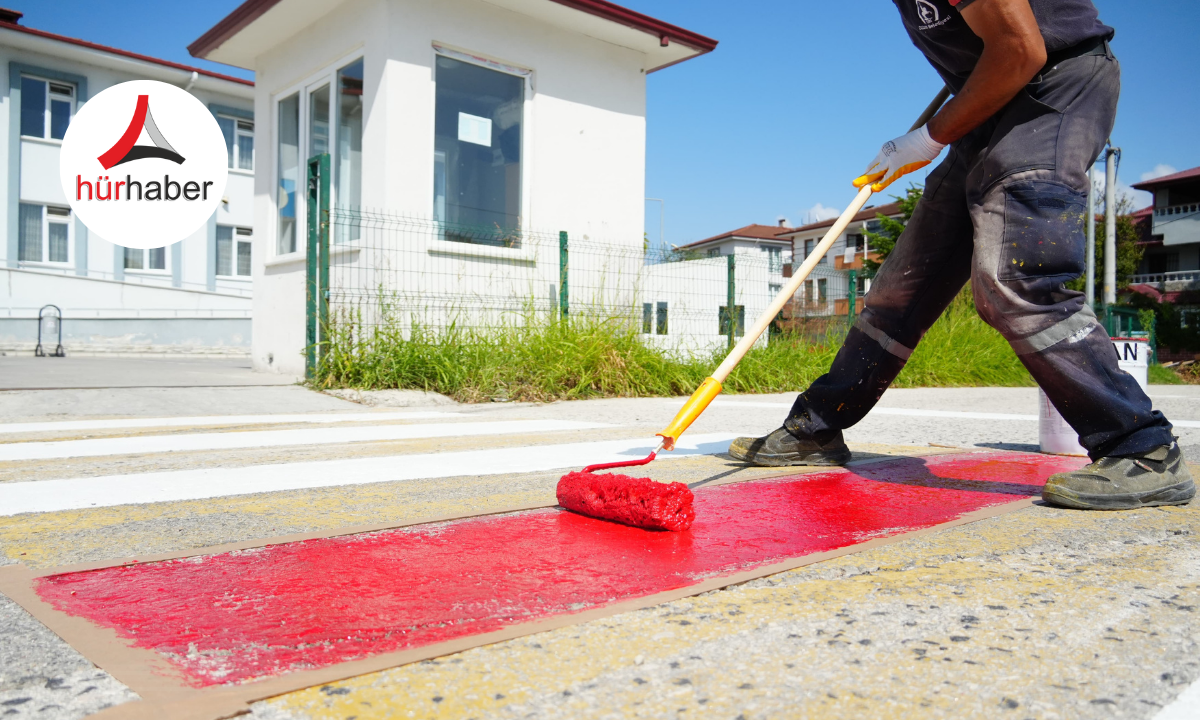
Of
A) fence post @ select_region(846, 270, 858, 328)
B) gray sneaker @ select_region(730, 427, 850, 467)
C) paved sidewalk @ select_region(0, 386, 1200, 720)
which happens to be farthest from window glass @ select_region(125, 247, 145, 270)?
gray sneaker @ select_region(730, 427, 850, 467)

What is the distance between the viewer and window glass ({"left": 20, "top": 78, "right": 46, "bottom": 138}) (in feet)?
66.1

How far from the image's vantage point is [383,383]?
698 cm

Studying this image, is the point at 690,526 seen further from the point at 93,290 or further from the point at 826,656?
the point at 93,290

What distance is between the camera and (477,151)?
8.77m

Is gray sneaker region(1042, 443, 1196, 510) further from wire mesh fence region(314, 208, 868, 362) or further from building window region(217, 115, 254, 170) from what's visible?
building window region(217, 115, 254, 170)

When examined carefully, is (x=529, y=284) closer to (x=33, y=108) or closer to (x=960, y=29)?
(x=960, y=29)

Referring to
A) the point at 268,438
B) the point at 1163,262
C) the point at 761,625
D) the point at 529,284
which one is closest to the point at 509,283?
the point at 529,284

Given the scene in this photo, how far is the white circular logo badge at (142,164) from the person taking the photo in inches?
589

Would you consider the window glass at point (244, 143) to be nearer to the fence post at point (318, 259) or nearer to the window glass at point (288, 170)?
the window glass at point (288, 170)

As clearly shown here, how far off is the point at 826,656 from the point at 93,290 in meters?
23.1

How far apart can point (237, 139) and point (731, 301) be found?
18.2m

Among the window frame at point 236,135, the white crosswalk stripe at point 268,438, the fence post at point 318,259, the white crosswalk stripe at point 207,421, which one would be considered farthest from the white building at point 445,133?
the window frame at point 236,135

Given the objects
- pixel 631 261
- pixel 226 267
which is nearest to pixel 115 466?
pixel 631 261

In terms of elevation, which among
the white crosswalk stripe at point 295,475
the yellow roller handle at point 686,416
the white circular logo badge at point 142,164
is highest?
the white circular logo badge at point 142,164
